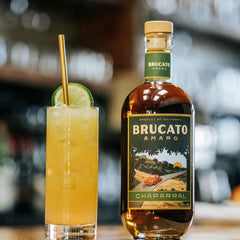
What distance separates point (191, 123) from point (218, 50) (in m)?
3.47

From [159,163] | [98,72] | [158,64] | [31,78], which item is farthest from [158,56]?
[98,72]

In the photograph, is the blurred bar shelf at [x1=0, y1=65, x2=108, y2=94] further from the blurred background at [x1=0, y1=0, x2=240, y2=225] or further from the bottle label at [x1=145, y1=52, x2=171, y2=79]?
the bottle label at [x1=145, y1=52, x2=171, y2=79]

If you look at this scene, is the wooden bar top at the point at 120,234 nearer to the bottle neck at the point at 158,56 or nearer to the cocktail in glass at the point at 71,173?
the cocktail in glass at the point at 71,173

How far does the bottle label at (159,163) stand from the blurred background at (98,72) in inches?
55.0

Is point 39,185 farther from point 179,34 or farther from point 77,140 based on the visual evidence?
point 77,140

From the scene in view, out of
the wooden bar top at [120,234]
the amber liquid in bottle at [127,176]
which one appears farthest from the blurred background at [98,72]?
the amber liquid in bottle at [127,176]

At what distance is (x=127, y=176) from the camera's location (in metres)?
1.05

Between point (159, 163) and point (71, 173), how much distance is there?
19 centimetres

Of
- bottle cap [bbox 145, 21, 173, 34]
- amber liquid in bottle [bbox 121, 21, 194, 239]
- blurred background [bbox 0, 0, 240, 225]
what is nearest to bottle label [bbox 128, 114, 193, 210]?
amber liquid in bottle [bbox 121, 21, 194, 239]

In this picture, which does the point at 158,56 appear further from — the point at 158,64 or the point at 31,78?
the point at 31,78

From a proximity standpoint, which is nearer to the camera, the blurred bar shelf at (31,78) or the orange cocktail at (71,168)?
the orange cocktail at (71,168)

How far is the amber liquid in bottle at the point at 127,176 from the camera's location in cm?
104

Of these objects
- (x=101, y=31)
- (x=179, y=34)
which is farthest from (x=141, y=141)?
(x=179, y=34)

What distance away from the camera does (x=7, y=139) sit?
10.2ft
